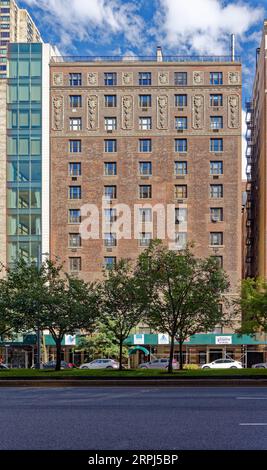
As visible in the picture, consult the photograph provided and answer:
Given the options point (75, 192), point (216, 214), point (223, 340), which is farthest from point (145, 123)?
point (223, 340)

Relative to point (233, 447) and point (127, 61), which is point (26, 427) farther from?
point (127, 61)

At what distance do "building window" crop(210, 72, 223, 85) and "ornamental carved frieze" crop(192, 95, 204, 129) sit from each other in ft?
8.11

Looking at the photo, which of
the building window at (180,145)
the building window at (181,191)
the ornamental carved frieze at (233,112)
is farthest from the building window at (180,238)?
the ornamental carved frieze at (233,112)

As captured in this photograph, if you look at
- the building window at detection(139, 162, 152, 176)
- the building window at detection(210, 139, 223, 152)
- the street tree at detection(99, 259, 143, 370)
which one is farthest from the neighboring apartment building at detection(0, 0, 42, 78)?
the street tree at detection(99, 259, 143, 370)

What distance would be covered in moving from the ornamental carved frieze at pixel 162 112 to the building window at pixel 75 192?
453 inches

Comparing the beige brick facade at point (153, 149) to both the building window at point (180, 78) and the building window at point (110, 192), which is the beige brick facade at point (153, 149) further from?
the building window at point (110, 192)

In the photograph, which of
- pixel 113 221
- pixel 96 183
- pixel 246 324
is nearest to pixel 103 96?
pixel 96 183

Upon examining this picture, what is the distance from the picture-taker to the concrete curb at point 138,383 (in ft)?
88.8

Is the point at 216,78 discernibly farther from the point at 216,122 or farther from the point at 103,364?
the point at 103,364

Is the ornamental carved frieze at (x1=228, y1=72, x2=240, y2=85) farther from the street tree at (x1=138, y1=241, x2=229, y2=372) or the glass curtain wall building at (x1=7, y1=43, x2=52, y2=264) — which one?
the street tree at (x1=138, y1=241, x2=229, y2=372)

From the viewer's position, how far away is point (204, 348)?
62250mm

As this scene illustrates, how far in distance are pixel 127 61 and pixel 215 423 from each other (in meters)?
63.1

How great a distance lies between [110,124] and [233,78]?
1500 centimetres

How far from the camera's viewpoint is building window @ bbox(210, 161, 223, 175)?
67.1 m
